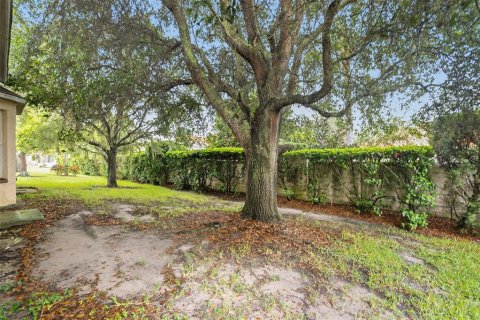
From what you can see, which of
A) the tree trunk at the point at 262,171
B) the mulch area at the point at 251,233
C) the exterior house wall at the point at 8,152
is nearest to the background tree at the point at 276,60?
the tree trunk at the point at 262,171

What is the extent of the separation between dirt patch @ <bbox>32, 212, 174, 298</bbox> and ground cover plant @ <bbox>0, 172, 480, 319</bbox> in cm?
1

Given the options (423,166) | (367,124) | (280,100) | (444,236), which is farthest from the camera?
(367,124)

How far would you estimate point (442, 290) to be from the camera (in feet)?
10.1

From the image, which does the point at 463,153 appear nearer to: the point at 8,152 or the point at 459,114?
the point at 459,114

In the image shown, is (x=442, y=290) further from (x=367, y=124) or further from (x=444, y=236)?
(x=367, y=124)

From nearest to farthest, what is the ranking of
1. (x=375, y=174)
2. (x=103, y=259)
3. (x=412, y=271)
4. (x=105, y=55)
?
(x=412, y=271), (x=103, y=259), (x=105, y=55), (x=375, y=174)

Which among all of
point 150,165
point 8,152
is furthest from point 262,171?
point 150,165

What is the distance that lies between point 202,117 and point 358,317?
6.68 m

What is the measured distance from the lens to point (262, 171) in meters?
5.34

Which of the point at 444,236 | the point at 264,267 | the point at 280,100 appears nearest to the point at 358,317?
the point at 264,267

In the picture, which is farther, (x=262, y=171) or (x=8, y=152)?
(x=8, y=152)

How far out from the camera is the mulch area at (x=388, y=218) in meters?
5.69

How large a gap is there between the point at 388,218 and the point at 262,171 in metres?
4.15

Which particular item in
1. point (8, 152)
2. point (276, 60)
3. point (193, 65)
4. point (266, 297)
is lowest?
point (266, 297)
